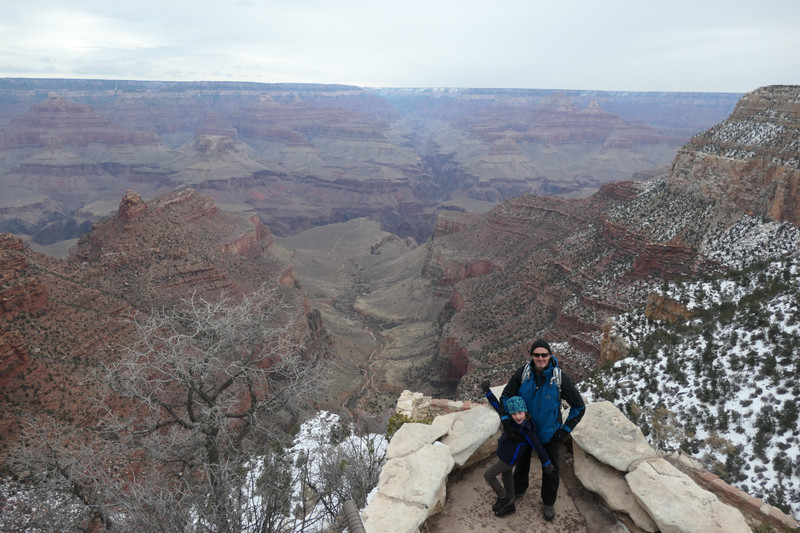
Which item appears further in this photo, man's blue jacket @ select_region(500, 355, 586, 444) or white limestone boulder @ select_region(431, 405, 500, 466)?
white limestone boulder @ select_region(431, 405, 500, 466)

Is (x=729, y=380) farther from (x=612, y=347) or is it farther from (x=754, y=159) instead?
(x=754, y=159)

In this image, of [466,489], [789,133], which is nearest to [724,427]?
[466,489]

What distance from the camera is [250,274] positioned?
45.5 metres

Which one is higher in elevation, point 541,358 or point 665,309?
point 541,358

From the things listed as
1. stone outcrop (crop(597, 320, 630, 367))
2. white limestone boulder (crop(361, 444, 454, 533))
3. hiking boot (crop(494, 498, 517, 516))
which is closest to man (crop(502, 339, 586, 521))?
hiking boot (crop(494, 498, 517, 516))

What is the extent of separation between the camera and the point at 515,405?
6484 mm

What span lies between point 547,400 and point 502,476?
153cm

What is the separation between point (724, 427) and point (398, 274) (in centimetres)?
6515

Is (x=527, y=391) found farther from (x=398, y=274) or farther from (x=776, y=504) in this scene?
(x=398, y=274)

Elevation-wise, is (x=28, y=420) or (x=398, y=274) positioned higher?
(x=28, y=420)

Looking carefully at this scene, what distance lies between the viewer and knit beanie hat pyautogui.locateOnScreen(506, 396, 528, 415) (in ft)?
21.2

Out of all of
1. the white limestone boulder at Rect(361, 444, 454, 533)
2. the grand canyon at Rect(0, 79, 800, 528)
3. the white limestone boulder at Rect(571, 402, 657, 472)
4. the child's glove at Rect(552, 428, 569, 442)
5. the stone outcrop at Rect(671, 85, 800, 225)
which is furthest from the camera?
the stone outcrop at Rect(671, 85, 800, 225)

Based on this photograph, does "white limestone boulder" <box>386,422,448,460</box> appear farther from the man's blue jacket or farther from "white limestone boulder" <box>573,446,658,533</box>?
"white limestone boulder" <box>573,446,658,533</box>

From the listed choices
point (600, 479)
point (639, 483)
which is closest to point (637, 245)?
point (600, 479)
